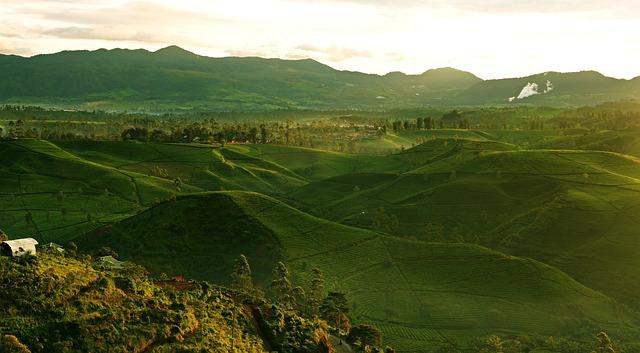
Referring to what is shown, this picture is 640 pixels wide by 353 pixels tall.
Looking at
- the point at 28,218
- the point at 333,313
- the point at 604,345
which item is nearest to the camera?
the point at 333,313

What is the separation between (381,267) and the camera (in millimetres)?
148125

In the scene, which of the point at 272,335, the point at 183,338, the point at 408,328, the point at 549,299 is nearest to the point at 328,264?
the point at 408,328

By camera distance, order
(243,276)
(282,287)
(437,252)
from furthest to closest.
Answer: (437,252) < (282,287) < (243,276)

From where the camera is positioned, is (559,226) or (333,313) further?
(559,226)

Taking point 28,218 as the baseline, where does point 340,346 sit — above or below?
above

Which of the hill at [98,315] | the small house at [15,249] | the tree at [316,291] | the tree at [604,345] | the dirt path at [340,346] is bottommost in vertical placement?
the tree at [604,345]

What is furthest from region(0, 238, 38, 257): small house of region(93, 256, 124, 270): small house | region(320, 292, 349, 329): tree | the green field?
the green field

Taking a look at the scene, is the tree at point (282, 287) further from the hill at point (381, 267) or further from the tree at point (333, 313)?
the tree at point (333, 313)

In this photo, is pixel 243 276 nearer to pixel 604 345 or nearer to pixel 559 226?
pixel 604 345

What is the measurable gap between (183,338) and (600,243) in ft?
450

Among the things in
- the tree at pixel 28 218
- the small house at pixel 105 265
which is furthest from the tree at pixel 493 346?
the tree at pixel 28 218

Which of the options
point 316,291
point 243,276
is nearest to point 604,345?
point 316,291

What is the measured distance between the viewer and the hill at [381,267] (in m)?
126

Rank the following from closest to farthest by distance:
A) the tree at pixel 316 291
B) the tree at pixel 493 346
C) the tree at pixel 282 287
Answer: the tree at pixel 493 346
the tree at pixel 316 291
the tree at pixel 282 287
